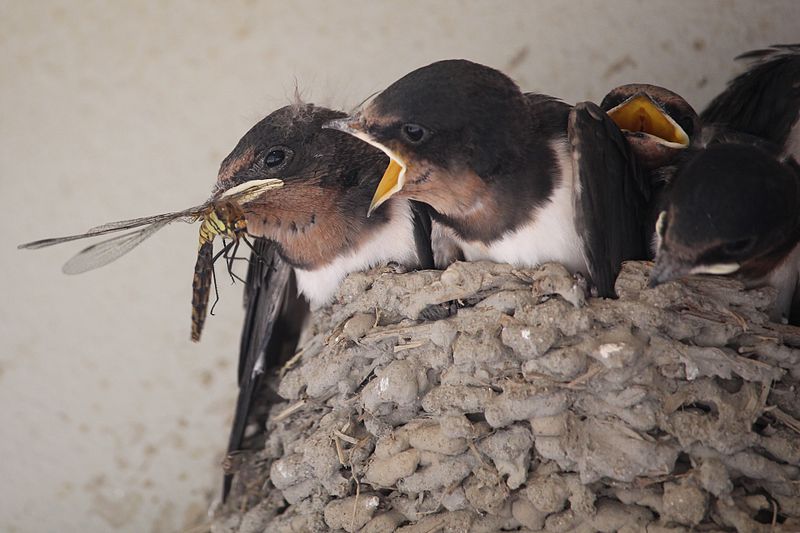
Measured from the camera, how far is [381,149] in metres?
Result: 1.91

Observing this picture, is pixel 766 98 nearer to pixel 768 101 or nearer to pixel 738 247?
pixel 768 101

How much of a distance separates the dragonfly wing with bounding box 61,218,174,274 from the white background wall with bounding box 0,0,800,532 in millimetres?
459

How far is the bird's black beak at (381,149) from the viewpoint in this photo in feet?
6.15

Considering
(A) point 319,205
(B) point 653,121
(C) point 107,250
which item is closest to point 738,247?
(B) point 653,121

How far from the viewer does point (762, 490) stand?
1768 millimetres

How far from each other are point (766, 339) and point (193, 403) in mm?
1627

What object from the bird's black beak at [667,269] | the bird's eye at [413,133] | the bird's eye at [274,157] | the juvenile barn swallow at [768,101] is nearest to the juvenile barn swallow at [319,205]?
the bird's eye at [274,157]

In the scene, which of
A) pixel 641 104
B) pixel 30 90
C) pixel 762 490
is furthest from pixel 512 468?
pixel 30 90

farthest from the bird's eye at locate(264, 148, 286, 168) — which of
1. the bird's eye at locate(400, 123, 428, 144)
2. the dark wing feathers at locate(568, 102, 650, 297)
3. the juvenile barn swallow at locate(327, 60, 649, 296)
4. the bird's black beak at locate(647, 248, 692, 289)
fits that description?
the bird's black beak at locate(647, 248, 692, 289)

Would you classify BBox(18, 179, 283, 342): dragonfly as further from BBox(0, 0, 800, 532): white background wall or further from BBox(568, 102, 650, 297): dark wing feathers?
BBox(568, 102, 650, 297): dark wing feathers

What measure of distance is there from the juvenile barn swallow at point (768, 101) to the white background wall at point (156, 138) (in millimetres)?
351

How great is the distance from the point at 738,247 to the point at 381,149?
2.23 ft

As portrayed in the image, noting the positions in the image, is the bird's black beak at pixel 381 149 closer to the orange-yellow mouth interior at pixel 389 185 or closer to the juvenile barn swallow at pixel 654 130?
the orange-yellow mouth interior at pixel 389 185

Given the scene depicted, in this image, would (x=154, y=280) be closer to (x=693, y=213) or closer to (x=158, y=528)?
(x=158, y=528)
